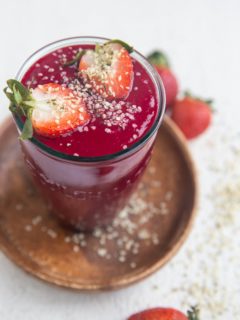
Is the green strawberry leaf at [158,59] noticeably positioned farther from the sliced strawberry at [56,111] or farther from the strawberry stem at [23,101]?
the strawberry stem at [23,101]

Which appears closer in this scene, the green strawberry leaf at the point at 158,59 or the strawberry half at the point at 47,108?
the strawberry half at the point at 47,108

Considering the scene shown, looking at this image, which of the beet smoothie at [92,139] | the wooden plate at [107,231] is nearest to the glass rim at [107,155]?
the beet smoothie at [92,139]

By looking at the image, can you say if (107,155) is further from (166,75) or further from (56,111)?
(166,75)

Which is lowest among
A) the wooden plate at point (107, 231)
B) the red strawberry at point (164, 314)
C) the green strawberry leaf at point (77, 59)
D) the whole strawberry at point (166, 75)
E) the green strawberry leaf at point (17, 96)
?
the red strawberry at point (164, 314)

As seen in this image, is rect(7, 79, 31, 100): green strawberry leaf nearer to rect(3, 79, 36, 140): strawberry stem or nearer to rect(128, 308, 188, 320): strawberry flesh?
rect(3, 79, 36, 140): strawberry stem

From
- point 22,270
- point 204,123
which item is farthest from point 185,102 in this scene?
point 22,270

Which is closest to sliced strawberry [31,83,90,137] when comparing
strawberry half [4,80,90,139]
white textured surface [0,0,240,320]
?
strawberry half [4,80,90,139]

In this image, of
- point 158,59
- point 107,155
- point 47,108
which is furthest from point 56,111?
point 158,59

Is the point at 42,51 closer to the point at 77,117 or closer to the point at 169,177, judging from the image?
the point at 77,117
